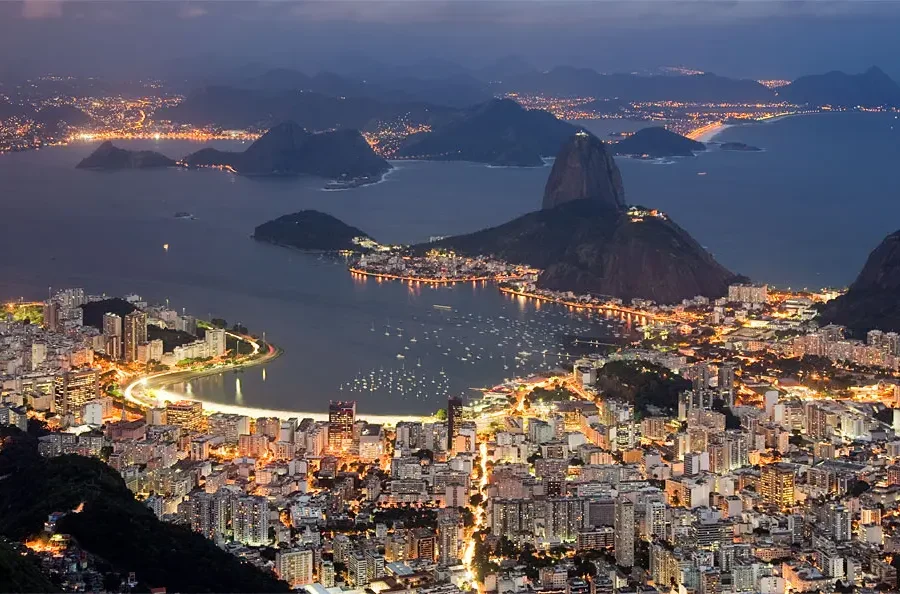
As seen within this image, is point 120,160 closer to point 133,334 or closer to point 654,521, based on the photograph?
point 133,334

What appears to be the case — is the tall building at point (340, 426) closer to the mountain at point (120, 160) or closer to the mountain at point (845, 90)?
the mountain at point (120, 160)

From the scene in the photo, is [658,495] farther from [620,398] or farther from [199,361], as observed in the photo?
[199,361]

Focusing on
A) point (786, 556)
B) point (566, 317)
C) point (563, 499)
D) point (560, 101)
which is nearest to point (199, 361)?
point (566, 317)

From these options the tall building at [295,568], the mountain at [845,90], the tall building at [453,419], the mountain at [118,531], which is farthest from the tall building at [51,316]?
the mountain at [845,90]

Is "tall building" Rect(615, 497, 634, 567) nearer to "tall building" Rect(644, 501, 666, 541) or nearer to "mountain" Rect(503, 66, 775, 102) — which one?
"tall building" Rect(644, 501, 666, 541)

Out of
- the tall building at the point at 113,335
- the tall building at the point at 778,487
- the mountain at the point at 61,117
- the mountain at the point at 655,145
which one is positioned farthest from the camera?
the mountain at the point at 61,117

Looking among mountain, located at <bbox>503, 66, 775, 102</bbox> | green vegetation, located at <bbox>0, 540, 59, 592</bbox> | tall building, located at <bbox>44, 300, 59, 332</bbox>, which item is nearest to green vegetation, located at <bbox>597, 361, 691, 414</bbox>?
tall building, located at <bbox>44, 300, 59, 332</bbox>
